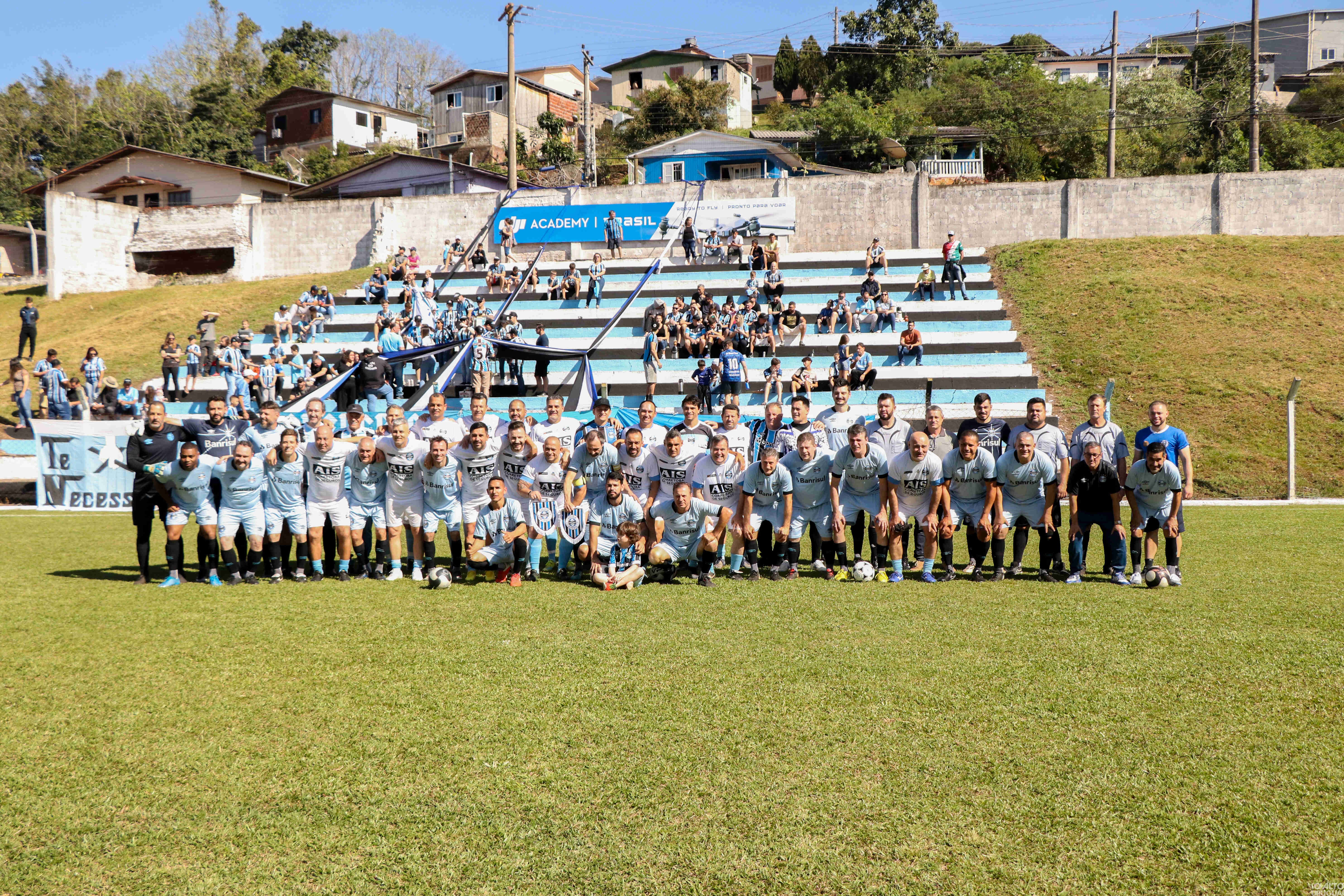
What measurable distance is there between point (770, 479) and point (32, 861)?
6.55 meters

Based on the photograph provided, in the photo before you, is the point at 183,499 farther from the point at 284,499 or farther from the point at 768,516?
the point at 768,516

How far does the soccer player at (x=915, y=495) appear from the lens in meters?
9.12

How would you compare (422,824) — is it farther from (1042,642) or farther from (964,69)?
(964,69)

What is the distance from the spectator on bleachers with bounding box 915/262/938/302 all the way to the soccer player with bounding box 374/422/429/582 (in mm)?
17598

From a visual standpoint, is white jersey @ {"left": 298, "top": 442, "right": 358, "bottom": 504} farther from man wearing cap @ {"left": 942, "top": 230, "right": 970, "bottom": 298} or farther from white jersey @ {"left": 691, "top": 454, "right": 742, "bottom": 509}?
man wearing cap @ {"left": 942, "top": 230, "right": 970, "bottom": 298}

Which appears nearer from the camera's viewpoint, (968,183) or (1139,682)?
(1139,682)

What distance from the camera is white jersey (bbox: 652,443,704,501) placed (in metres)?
9.42

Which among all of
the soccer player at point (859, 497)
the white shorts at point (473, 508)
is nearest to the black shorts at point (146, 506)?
the white shorts at point (473, 508)

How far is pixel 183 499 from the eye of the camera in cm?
923

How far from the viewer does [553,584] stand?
9.12 metres

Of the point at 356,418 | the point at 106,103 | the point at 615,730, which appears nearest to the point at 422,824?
the point at 615,730

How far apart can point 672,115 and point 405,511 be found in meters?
45.8

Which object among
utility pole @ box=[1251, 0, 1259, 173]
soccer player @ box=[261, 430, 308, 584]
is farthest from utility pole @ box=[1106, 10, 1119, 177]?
soccer player @ box=[261, 430, 308, 584]

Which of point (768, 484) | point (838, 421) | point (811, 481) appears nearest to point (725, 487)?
point (768, 484)
